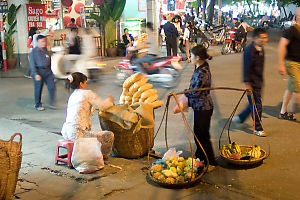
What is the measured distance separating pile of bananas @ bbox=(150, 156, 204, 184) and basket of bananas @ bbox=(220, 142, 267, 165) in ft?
1.78

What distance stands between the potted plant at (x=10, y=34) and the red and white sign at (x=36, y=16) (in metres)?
0.60

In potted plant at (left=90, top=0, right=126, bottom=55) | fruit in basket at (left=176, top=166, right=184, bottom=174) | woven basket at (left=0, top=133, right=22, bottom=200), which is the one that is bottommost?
fruit in basket at (left=176, top=166, right=184, bottom=174)

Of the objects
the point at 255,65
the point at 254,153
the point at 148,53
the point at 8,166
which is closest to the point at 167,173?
the point at 254,153

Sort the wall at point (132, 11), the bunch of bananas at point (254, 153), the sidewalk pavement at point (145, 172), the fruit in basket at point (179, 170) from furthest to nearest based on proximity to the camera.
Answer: the wall at point (132, 11)
the bunch of bananas at point (254, 153)
the fruit in basket at point (179, 170)
the sidewalk pavement at point (145, 172)

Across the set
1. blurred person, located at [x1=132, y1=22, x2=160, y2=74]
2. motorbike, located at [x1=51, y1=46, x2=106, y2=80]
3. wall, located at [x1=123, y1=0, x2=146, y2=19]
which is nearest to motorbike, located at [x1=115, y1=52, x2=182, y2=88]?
blurred person, located at [x1=132, y1=22, x2=160, y2=74]

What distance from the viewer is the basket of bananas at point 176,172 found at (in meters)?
5.15

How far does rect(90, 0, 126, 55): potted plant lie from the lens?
19.7 metres

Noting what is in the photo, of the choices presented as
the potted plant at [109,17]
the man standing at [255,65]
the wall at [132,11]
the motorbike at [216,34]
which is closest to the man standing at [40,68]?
the man standing at [255,65]

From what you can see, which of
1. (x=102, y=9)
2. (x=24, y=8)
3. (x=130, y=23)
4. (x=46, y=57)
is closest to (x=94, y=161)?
(x=46, y=57)

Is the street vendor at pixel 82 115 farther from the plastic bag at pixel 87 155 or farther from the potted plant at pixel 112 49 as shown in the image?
the potted plant at pixel 112 49

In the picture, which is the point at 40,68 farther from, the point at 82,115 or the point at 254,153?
the point at 254,153

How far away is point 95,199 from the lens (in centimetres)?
492

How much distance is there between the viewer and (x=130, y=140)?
621cm

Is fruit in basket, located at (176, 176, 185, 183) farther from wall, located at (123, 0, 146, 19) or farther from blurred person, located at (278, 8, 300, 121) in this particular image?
wall, located at (123, 0, 146, 19)
